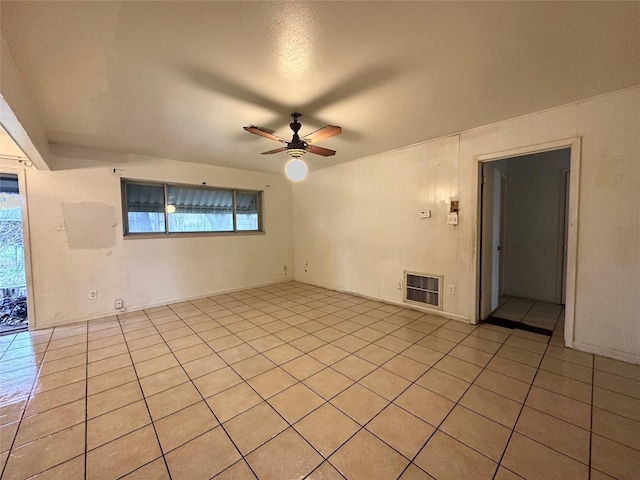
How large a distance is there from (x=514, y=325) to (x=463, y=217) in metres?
1.53

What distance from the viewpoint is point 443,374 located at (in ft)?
7.19

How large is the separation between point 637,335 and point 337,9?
361cm

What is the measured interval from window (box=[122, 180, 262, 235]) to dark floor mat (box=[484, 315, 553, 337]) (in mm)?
4445

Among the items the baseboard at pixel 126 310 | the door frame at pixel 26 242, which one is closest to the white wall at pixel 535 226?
the baseboard at pixel 126 310

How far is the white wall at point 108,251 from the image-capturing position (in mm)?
3363

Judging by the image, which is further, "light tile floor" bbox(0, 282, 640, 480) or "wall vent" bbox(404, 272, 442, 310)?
"wall vent" bbox(404, 272, 442, 310)

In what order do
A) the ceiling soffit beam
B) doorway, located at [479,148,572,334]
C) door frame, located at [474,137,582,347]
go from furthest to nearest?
doorway, located at [479,148,572,334]
door frame, located at [474,137,582,347]
the ceiling soffit beam

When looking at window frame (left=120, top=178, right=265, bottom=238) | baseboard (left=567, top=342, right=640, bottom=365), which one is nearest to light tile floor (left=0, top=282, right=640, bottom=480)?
baseboard (left=567, top=342, right=640, bottom=365)

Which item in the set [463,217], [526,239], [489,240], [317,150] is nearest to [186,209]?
[317,150]

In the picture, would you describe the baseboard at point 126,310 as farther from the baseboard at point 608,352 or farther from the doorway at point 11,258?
the baseboard at point 608,352

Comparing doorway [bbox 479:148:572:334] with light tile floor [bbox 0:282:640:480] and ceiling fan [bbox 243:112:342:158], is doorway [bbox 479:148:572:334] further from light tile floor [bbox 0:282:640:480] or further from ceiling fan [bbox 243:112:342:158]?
A: ceiling fan [bbox 243:112:342:158]

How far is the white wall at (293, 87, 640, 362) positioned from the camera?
2.32m

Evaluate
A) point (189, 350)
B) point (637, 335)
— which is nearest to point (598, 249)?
point (637, 335)

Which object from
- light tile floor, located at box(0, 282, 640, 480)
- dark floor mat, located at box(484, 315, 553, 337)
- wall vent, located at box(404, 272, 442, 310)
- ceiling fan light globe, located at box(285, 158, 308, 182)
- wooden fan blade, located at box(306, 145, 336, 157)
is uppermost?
ceiling fan light globe, located at box(285, 158, 308, 182)
